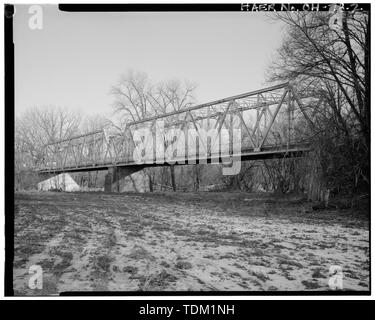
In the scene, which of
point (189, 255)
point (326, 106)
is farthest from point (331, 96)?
point (189, 255)

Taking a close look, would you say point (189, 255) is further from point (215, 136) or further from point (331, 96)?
point (215, 136)

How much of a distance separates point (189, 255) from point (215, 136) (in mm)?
10730

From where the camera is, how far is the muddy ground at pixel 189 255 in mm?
2361

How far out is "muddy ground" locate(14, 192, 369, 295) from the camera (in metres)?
2.36

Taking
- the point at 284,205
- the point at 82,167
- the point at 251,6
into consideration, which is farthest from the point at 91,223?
the point at 82,167

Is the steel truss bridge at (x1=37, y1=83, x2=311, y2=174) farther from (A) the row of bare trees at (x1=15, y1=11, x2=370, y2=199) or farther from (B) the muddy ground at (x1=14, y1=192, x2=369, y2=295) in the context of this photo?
(B) the muddy ground at (x1=14, y1=192, x2=369, y2=295)

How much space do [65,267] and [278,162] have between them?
11.1 metres

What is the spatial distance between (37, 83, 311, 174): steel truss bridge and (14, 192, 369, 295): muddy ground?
14.7ft

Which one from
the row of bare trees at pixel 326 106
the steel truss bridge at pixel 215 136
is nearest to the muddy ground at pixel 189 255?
the row of bare trees at pixel 326 106

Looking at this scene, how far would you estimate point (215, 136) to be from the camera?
44.4 feet

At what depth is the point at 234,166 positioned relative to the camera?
1365 centimetres

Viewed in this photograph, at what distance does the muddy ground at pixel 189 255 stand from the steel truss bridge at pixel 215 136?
448 cm

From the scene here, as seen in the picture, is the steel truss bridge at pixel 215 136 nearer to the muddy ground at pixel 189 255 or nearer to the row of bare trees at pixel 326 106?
the row of bare trees at pixel 326 106

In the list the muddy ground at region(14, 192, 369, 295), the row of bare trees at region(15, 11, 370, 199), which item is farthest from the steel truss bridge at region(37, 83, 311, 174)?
the muddy ground at region(14, 192, 369, 295)
